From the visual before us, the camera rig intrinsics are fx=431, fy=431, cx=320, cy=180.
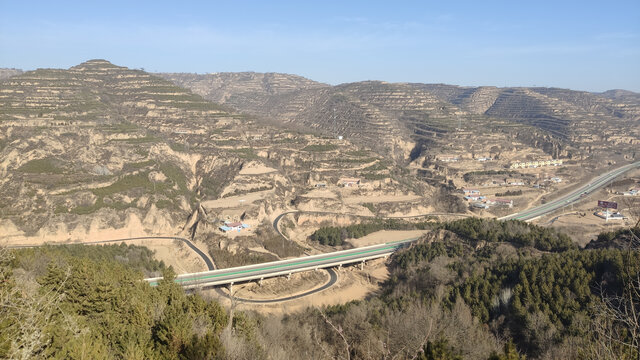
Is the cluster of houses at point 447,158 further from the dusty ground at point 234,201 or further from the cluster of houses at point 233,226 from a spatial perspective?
the cluster of houses at point 233,226

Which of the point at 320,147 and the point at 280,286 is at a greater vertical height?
the point at 320,147

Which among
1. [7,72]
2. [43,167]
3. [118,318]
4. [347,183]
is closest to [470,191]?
[347,183]

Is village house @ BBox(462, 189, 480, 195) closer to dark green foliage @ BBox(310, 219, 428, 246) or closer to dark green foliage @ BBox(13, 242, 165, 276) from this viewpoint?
dark green foliage @ BBox(310, 219, 428, 246)

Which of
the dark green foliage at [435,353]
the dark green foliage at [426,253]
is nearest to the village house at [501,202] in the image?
the dark green foliage at [426,253]

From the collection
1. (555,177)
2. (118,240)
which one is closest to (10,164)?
(118,240)

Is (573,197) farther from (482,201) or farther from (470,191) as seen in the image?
(482,201)

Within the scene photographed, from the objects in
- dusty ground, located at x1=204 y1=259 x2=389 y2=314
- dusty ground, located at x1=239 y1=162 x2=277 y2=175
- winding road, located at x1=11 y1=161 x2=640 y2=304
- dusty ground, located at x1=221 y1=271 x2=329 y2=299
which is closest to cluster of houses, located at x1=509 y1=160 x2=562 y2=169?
winding road, located at x1=11 y1=161 x2=640 y2=304
